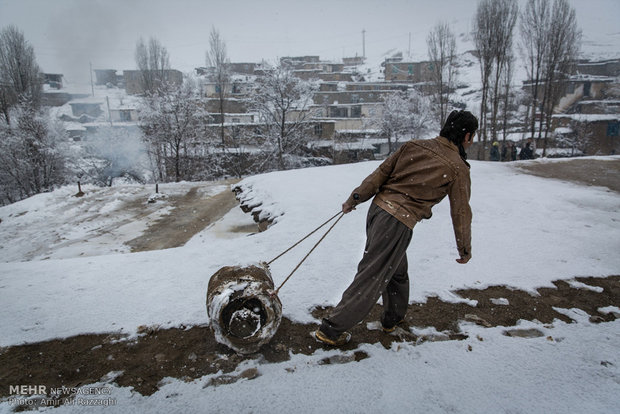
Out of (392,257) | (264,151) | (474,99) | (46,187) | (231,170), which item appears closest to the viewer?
(392,257)

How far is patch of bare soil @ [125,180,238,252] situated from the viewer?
740 centimetres

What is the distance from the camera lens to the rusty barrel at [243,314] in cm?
218

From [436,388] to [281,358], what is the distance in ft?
3.29

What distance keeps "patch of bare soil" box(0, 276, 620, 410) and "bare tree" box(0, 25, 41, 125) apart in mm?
24887

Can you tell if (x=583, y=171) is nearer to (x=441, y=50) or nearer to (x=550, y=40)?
(x=550, y=40)

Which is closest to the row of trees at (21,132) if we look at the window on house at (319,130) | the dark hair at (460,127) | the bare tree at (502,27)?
the window on house at (319,130)

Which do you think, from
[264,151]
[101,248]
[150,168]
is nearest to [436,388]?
[101,248]

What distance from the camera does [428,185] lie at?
2213 millimetres

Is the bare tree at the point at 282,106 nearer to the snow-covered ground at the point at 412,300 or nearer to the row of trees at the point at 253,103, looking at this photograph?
the row of trees at the point at 253,103

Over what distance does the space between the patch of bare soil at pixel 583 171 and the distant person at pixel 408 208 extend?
23.3 ft

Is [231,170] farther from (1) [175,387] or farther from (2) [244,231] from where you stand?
(1) [175,387]

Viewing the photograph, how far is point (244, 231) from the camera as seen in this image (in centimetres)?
739

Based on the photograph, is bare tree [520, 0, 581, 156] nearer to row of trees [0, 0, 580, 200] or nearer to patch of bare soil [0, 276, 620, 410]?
row of trees [0, 0, 580, 200]

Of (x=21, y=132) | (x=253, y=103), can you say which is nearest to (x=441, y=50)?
(x=253, y=103)
